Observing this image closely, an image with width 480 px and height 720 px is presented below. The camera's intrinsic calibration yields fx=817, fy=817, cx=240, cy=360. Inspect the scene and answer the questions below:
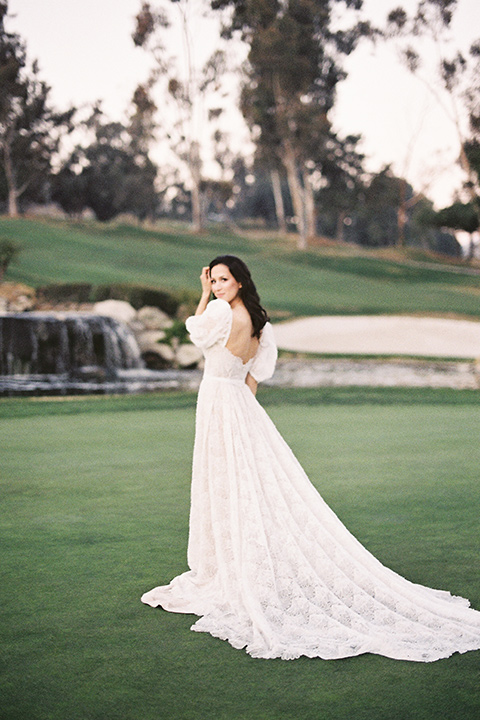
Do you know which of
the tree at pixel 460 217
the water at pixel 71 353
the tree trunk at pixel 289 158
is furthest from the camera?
the tree trunk at pixel 289 158

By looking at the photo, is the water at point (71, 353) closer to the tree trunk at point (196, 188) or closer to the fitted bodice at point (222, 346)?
the fitted bodice at point (222, 346)

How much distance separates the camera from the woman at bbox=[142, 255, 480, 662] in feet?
10.4

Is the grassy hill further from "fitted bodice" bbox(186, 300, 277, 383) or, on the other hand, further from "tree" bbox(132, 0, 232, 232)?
Answer: "fitted bodice" bbox(186, 300, 277, 383)

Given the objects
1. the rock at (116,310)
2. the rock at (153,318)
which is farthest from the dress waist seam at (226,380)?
the rock at (116,310)

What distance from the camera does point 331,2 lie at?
26297 millimetres

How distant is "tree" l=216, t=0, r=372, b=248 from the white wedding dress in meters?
22.5

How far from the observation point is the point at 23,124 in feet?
70.4

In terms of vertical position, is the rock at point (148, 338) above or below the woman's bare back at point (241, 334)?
below

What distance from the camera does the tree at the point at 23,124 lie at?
20.2m

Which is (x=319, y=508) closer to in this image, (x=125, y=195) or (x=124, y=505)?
A: (x=124, y=505)

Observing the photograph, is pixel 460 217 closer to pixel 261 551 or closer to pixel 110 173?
pixel 110 173

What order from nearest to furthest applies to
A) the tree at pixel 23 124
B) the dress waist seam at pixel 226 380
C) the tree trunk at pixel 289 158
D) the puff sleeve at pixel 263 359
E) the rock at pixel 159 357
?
1. the dress waist seam at pixel 226 380
2. the puff sleeve at pixel 263 359
3. the rock at pixel 159 357
4. the tree at pixel 23 124
5. the tree trunk at pixel 289 158

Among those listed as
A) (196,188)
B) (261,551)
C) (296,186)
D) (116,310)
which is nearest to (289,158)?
(296,186)

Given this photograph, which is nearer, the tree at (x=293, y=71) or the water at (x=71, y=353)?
the water at (x=71, y=353)
